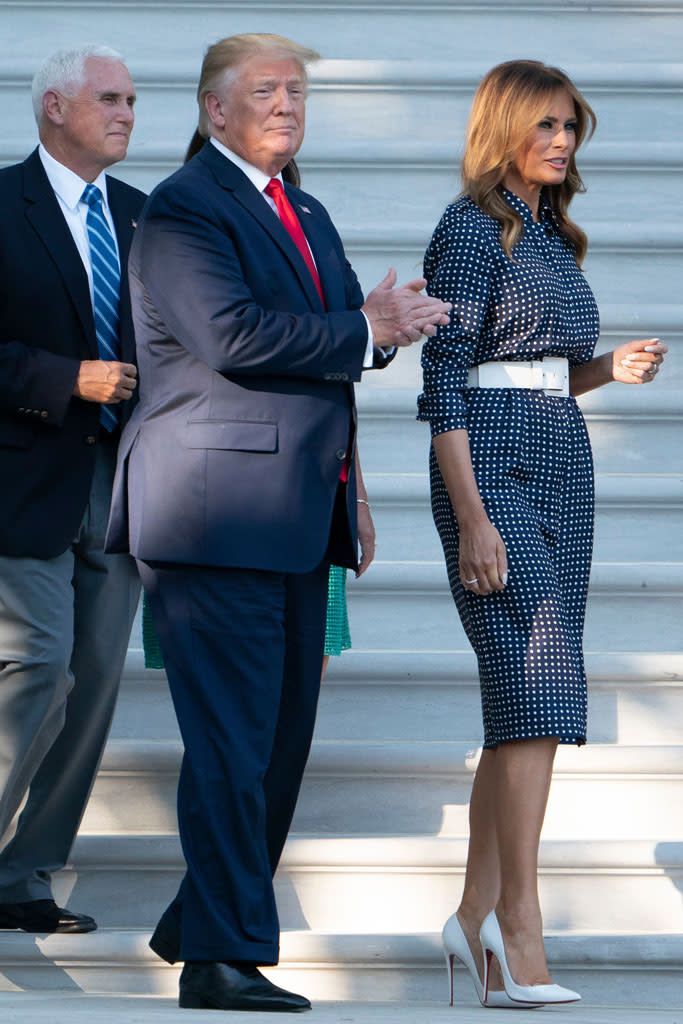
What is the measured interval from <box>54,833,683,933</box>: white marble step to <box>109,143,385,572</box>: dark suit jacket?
0.70 metres

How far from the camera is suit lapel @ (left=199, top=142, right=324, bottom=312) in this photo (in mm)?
2504

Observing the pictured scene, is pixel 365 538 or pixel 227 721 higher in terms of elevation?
pixel 365 538

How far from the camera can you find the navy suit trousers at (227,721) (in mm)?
2328

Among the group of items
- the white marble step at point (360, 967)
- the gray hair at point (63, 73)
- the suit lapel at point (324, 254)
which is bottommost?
the white marble step at point (360, 967)

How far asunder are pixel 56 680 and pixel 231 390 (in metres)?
0.66

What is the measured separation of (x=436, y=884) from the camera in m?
2.87

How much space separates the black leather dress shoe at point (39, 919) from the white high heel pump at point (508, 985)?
2.35 ft

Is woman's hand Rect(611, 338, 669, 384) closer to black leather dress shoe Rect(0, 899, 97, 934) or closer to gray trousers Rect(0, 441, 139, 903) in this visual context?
gray trousers Rect(0, 441, 139, 903)

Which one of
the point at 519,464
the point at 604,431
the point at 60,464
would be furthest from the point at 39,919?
the point at 604,431

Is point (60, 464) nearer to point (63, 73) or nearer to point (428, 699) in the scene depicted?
point (63, 73)

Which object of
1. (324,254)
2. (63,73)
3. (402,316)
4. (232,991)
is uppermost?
(63,73)

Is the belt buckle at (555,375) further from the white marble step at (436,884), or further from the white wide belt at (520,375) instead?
the white marble step at (436,884)

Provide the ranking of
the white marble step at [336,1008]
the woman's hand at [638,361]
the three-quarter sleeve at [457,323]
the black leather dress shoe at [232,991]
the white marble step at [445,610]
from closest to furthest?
the white marble step at [336,1008], the black leather dress shoe at [232,991], the three-quarter sleeve at [457,323], the woman's hand at [638,361], the white marble step at [445,610]

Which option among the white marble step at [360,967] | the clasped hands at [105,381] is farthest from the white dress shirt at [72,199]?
the white marble step at [360,967]
